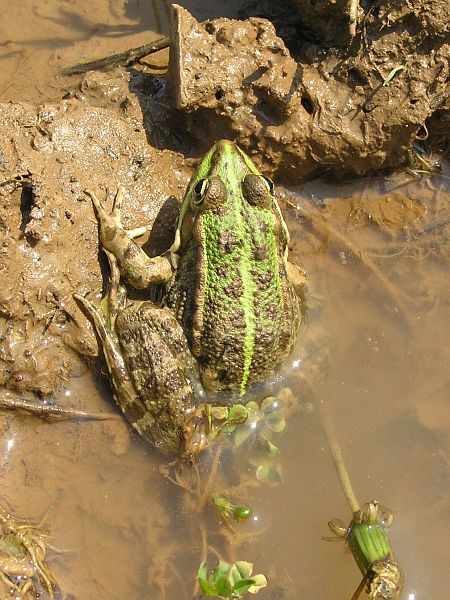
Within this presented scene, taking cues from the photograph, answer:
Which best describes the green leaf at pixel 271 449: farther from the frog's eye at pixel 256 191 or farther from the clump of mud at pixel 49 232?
the frog's eye at pixel 256 191

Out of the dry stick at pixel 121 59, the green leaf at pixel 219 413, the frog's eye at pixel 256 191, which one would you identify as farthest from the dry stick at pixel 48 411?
the dry stick at pixel 121 59

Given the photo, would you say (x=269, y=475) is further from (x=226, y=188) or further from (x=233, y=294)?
(x=226, y=188)

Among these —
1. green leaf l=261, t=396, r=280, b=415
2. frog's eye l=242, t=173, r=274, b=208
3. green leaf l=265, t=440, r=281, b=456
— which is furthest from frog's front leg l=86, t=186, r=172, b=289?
green leaf l=265, t=440, r=281, b=456

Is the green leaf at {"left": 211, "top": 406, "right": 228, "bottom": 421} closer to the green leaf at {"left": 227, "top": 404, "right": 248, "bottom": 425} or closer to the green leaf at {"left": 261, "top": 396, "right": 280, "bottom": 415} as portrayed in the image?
the green leaf at {"left": 227, "top": 404, "right": 248, "bottom": 425}

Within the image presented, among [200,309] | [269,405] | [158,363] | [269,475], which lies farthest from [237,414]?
[200,309]

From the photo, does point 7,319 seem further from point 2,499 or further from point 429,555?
point 429,555
